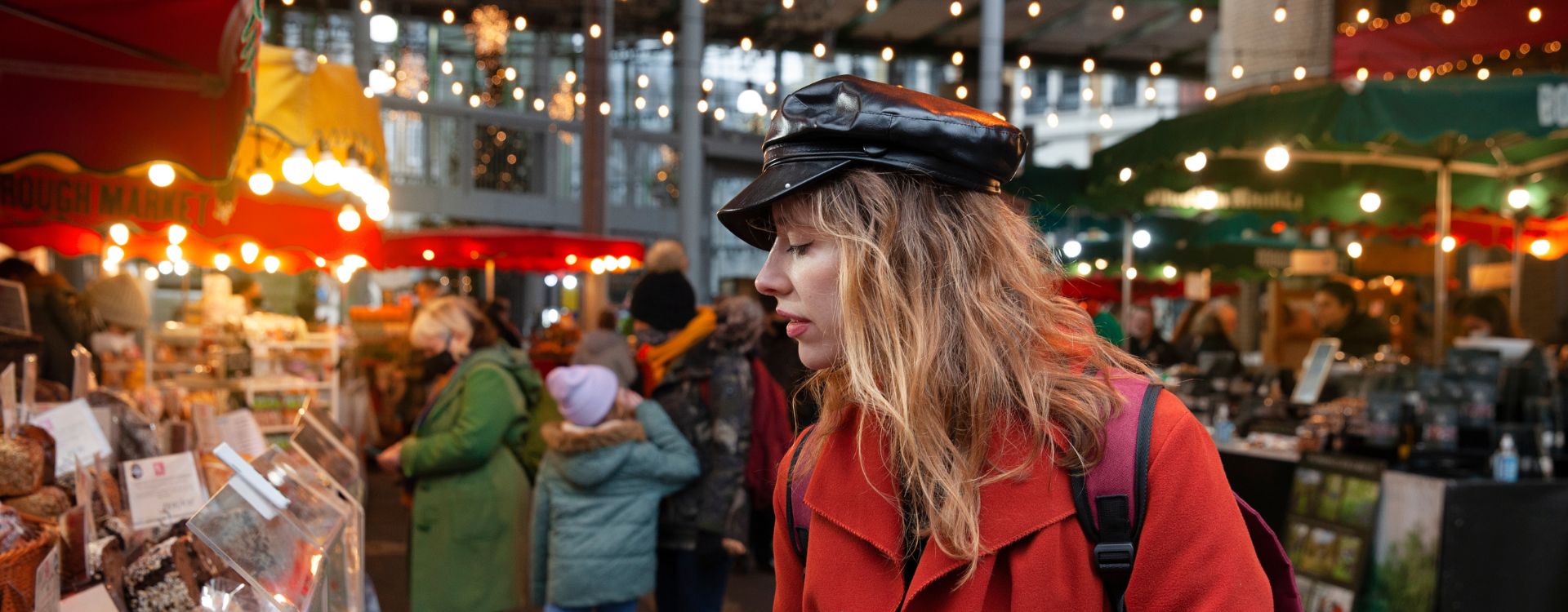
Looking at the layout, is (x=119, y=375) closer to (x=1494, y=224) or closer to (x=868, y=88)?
(x=868, y=88)

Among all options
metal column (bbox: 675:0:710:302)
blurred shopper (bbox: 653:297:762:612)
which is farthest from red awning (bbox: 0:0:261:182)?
metal column (bbox: 675:0:710:302)

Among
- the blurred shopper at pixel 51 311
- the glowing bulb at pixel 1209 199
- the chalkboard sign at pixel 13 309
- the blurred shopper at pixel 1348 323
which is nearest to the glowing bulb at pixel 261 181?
the blurred shopper at pixel 51 311

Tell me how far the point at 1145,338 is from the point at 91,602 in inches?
369

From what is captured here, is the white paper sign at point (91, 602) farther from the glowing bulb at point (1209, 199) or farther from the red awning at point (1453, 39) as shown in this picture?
the red awning at point (1453, 39)

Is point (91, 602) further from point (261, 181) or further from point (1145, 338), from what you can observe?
point (1145, 338)

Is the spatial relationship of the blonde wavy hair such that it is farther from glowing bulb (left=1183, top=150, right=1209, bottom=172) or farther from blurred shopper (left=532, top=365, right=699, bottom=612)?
glowing bulb (left=1183, top=150, right=1209, bottom=172)

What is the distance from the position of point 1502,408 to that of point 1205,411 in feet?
7.05

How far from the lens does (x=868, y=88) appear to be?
1499 millimetres

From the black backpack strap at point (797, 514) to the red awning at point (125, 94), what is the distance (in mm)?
→ 2629

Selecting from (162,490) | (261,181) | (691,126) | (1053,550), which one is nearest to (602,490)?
(162,490)

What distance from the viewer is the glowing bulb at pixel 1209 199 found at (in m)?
9.42

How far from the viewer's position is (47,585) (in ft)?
7.36

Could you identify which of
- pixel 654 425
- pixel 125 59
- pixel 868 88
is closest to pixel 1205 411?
pixel 654 425

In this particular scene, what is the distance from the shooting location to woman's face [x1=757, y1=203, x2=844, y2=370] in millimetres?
1521
